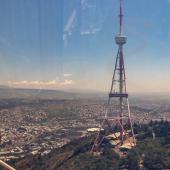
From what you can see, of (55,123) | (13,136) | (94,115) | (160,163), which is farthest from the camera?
(94,115)

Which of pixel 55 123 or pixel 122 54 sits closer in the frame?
pixel 122 54

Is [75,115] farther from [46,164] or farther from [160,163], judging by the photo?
[160,163]

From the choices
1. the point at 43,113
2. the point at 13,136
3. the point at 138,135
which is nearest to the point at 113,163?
the point at 138,135

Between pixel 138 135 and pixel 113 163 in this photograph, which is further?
pixel 138 135

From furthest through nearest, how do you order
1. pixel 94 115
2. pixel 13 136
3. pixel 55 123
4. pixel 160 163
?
1. pixel 94 115
2. pixel 55 123
3. pixel 13 136
4. pixel 160 163

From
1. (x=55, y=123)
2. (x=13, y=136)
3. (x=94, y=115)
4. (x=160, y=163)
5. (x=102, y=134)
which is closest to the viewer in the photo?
(x=160, y=163)

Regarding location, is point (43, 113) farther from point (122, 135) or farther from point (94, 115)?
point (122, 135)

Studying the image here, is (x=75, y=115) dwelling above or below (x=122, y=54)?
below

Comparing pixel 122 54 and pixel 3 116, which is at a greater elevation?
pixel 122 54

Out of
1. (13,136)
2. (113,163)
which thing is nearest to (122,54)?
(113,163)
